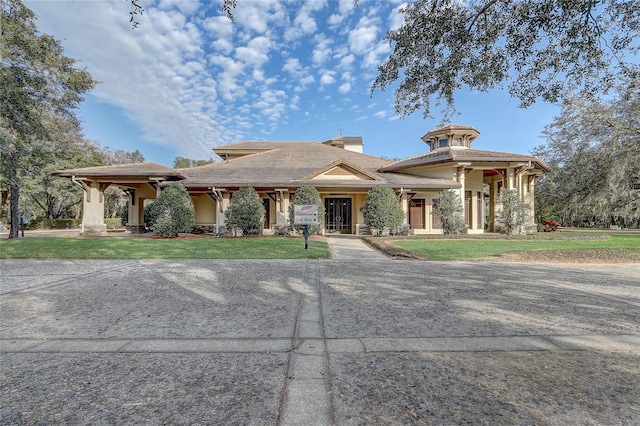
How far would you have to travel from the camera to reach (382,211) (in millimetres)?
15477

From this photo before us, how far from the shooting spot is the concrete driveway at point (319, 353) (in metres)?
1.97

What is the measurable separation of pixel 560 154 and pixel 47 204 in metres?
46.9

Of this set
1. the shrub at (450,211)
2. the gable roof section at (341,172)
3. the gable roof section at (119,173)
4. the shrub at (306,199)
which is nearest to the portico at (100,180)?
the gable roof section at (119,173)

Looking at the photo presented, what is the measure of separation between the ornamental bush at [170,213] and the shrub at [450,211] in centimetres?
1331

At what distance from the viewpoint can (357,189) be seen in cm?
1809

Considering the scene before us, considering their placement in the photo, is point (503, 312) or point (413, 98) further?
point (413, 98)

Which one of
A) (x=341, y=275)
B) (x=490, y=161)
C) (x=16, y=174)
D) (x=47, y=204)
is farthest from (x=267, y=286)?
(x=47, y=204)

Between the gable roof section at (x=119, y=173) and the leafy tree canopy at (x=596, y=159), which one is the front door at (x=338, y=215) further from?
the leafy tree canopy at (x=596, y=159)

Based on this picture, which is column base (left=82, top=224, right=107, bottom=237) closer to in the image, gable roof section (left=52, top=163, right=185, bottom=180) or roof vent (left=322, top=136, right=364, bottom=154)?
gable roof section (left=52, top=163, right=185, bottom=180)

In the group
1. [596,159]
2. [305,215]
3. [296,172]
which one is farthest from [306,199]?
[596,159]

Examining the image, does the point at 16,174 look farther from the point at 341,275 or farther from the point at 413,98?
the point at 413,98

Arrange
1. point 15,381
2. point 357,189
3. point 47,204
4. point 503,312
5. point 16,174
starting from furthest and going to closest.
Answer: point 47,204 < point 357,189 < point 16,174 < point 503,312 < point 15,381

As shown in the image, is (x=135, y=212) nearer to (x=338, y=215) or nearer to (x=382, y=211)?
(x=338, y=215)

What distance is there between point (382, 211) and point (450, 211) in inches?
150
